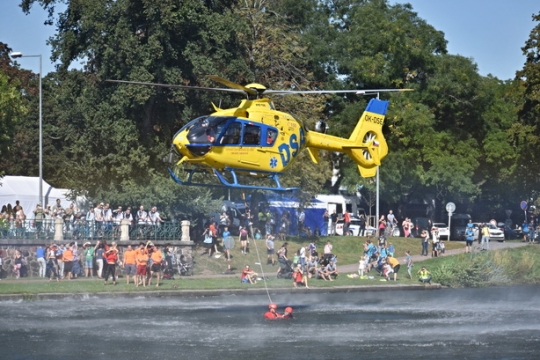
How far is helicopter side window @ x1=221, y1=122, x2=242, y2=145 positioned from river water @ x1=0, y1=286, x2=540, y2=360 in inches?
277

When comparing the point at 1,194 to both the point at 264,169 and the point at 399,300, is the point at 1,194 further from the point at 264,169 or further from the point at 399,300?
the point at 264,169

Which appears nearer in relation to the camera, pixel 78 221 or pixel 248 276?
pixel 248 276

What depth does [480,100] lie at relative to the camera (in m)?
74.7

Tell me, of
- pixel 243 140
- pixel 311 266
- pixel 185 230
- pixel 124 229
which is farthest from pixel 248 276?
pixel 243 140

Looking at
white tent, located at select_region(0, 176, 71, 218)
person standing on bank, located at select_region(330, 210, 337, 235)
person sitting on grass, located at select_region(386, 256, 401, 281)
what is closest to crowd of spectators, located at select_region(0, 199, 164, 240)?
white tent, located at select_region(0, 176, 71, 218)

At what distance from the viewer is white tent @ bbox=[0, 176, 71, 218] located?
172ft

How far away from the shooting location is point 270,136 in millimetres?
30734

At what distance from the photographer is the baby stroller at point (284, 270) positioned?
Result: 45.9 metres

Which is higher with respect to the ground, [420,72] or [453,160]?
[420,72]

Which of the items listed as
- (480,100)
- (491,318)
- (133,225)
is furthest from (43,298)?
(480,100)

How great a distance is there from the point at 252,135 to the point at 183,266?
58.5ft

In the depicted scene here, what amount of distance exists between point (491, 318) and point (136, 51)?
20.9m

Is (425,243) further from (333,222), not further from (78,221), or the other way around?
(78,221)

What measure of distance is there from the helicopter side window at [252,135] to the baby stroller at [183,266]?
57.7 ft
